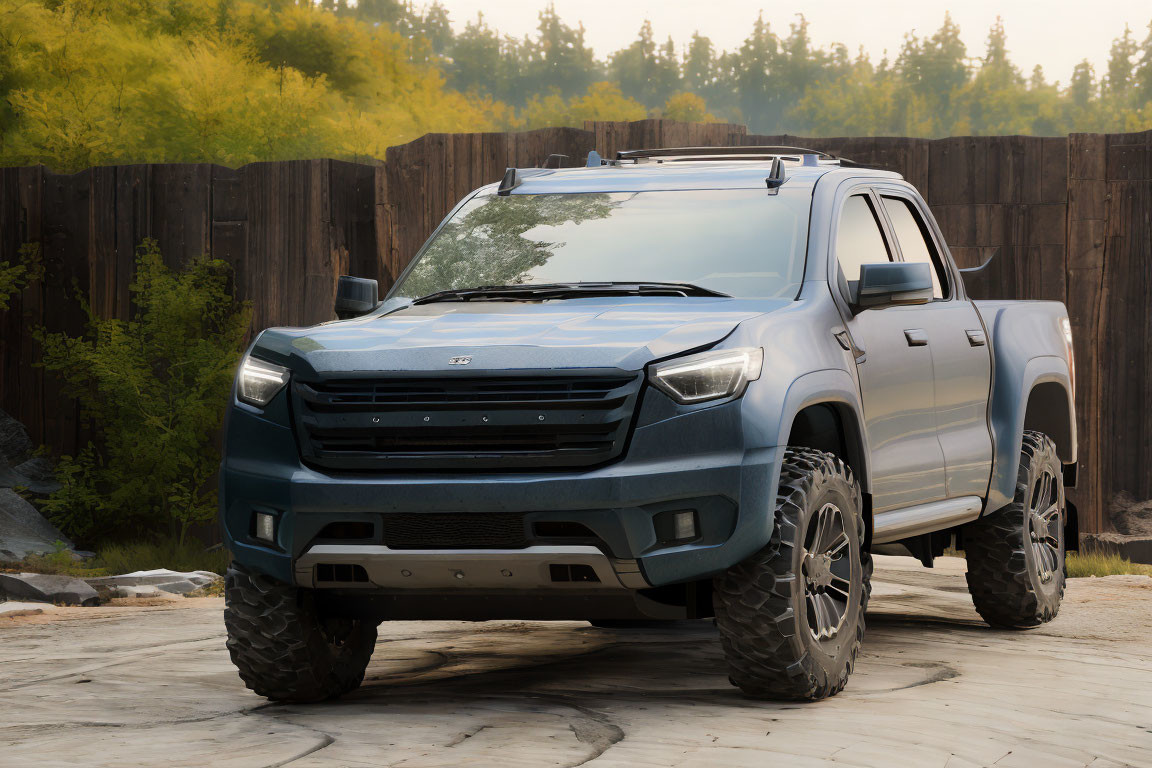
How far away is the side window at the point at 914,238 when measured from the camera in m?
7.75

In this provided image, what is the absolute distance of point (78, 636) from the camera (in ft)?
28.6

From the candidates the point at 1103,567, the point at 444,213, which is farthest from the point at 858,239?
the point at 444,213

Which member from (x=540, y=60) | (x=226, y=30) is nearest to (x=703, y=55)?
→ (x=540, y=60)

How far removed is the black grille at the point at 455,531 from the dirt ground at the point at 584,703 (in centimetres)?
61

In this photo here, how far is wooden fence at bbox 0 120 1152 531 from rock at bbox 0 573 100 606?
124 inches

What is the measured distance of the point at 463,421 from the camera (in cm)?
544

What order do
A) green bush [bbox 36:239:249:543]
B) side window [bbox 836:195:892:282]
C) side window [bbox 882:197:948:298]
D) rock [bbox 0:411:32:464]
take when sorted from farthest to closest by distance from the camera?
rock [bbox 0:411:32:464]
green bush [bbox 36:239:249:543]
side window [bbox 882:197:948:298]
side window [bbox 836:195:892:282]

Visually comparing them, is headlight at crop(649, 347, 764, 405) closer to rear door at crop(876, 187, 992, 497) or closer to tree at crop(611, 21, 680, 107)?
rear door at crop(876, 187, 992, 497)

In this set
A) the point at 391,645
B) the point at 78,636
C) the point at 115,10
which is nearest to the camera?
the point at 391,645

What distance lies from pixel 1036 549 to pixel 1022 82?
145575mm

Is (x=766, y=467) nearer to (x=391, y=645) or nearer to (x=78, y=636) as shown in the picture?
(x=391, y=645)

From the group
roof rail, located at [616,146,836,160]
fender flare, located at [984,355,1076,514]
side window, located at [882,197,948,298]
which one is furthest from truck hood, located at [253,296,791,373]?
fender flare, located at [984,355,1076,514]

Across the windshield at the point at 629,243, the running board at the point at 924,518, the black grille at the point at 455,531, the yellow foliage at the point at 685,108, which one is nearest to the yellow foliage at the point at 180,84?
the windshield at the point at 629,243

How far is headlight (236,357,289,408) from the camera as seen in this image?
5777mm
